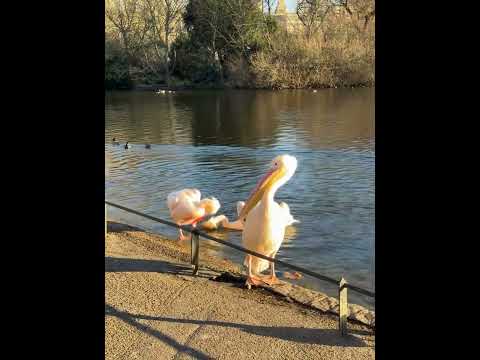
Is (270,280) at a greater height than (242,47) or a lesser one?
lesser

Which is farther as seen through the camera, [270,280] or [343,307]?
[270,280]

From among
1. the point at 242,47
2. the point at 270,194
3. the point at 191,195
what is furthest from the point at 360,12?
the point at 270,194

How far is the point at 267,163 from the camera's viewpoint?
1524 centimetres

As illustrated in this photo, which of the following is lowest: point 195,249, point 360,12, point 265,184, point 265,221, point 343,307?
point 343,307

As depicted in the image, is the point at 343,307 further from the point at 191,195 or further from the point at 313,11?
the point at 313,11

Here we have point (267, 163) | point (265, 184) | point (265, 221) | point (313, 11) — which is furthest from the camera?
point (313, 11)

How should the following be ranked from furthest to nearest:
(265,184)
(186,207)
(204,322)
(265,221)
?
(186,207) → (265,184) → (265,221) → (204,322)

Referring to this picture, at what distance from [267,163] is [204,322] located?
10.2 metres

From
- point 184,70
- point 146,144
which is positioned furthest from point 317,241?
point 184,70

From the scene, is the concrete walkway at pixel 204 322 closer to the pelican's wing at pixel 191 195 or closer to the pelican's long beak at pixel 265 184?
the pelican's long beak at pixel 265 184

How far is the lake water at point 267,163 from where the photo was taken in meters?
8.62

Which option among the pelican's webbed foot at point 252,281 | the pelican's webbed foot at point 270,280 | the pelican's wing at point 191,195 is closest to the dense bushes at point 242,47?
the pelican's wing at point 191,195
